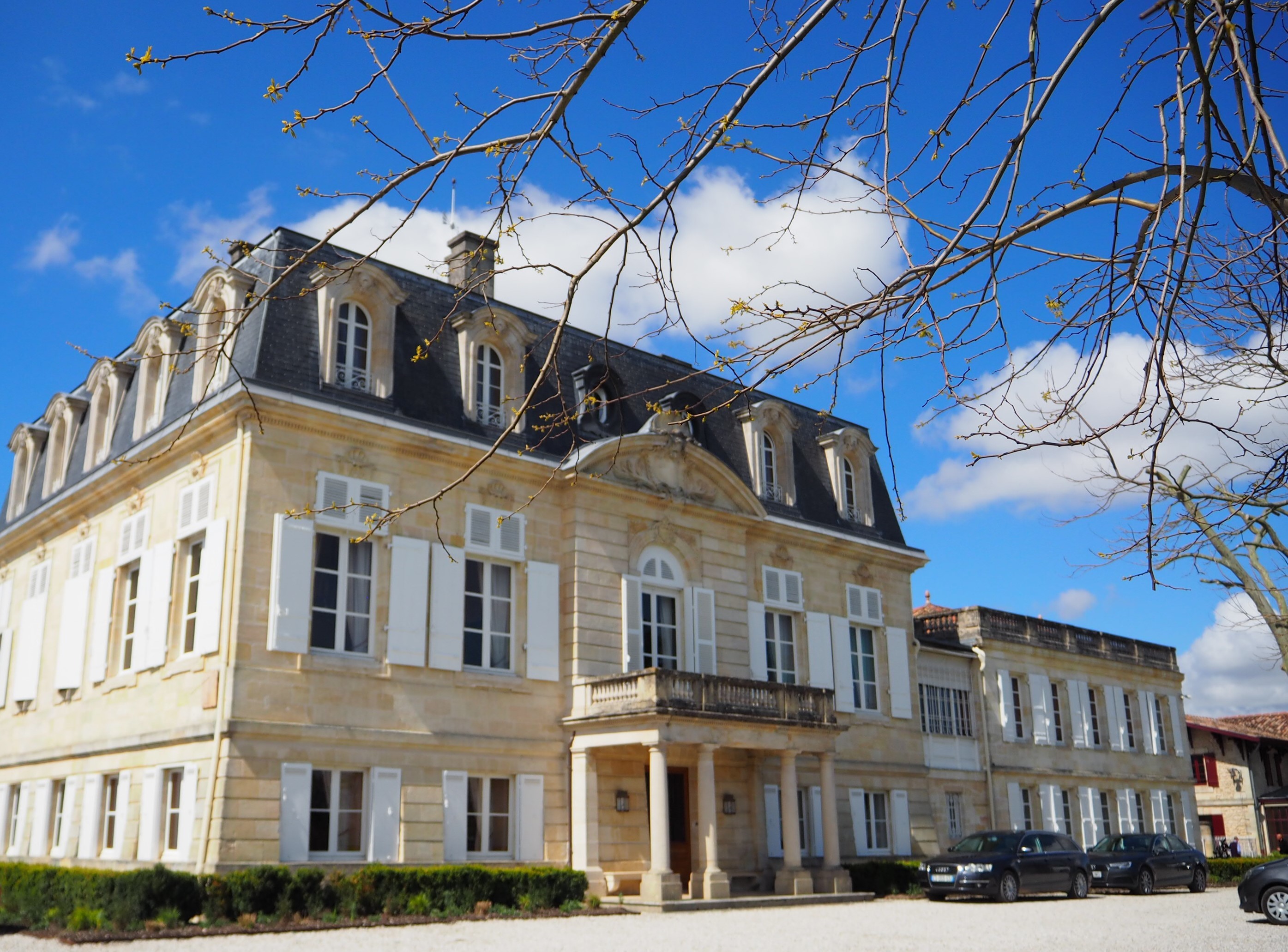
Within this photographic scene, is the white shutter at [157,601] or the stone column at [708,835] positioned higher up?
the white shutter at [157,601]

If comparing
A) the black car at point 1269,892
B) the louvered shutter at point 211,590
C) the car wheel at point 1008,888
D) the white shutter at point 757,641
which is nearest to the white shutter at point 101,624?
the louvered shutter at point 211,590

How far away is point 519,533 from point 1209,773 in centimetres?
3651

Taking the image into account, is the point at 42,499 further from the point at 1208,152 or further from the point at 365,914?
the point at 1208,152

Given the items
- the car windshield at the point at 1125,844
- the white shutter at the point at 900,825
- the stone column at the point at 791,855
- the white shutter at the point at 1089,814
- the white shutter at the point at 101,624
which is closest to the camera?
the white shutter at the point at 101,624

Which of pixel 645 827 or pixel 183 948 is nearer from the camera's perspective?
pixel 183 948

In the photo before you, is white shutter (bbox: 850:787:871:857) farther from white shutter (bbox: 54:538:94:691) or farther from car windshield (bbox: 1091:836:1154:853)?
white shutter (bbox: 54:538:94:691)

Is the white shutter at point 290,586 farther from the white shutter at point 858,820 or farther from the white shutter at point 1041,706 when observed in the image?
the white shutter at point 1041,706

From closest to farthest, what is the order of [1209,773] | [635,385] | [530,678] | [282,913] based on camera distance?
1. [282,913]
2. [530,678]
3. [635,385]
4. [1209,773]

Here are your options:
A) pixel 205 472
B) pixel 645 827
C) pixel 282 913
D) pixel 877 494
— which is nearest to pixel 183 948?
pixel 282 913

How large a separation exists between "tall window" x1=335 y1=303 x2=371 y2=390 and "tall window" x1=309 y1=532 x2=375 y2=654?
2.85m

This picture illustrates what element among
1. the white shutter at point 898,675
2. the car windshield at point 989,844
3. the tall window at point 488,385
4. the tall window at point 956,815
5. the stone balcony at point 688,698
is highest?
the tall window at point 488,385

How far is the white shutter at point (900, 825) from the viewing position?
2759cm

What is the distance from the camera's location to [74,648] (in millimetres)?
22234

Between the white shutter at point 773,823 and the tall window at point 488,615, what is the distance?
22.5 feet
